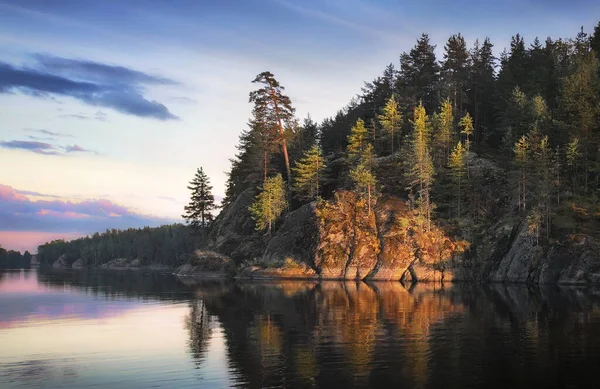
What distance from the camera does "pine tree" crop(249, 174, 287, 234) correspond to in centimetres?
9400

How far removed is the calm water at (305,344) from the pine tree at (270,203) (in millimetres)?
48525

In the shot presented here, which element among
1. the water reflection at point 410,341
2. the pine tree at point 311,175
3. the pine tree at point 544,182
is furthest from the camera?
the pine tree at point 311,175

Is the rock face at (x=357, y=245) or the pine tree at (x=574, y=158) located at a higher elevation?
the pine tree at (x=574, y=158)

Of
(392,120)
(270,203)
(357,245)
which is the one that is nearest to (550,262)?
(357,245)

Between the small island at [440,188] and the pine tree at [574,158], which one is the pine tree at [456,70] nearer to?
the small island at [440,188]

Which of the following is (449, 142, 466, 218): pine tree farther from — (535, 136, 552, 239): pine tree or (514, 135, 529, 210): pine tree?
(535, 136, 552, 239): pine tree

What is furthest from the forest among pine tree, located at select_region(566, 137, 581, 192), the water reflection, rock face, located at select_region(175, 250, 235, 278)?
the water reflection

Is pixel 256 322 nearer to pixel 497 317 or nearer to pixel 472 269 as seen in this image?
pixel 497 317

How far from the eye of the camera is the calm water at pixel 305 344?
1848 centimetres

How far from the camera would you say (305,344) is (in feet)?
82.0

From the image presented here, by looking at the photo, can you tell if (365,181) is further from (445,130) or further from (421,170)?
(445,130)

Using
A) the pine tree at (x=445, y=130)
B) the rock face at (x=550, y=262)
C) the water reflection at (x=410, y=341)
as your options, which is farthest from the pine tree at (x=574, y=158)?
the water reflection at (x=410, y=341)

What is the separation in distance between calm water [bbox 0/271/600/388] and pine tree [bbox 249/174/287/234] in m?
48.5

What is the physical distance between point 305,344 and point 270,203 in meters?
69.6
